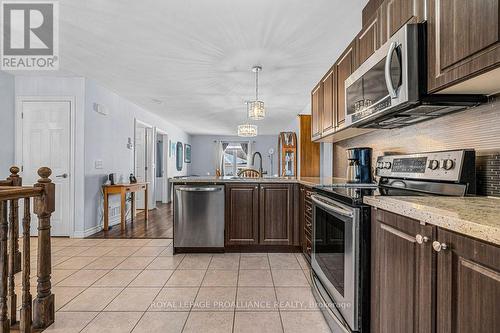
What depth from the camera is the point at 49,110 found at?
4035mm

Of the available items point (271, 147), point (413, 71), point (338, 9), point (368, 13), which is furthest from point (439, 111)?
point (271, 147)

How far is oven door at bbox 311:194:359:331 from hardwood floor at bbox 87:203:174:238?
8.09ft

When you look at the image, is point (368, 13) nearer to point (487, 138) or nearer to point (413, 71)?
point (413, 71)

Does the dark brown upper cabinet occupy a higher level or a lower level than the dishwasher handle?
higher

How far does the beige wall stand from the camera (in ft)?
4.42

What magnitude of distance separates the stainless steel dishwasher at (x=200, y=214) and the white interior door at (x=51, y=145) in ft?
6.40

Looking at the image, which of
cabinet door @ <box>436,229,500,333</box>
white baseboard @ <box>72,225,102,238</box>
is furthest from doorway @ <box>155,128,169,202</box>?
cabinet door @ <box>436,229,500,333</box>

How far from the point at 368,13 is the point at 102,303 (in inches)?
120

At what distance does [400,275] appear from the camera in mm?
1074

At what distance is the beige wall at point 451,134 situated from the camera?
1349 mm

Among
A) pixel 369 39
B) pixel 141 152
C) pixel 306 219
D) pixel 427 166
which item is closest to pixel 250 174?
pixel 306 219

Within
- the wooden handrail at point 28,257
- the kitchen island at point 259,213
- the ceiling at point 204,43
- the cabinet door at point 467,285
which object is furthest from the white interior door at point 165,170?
the cabinet door at point 467,285

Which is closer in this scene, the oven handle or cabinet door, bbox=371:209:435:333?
cabinet door, bbox=371:209:435:333

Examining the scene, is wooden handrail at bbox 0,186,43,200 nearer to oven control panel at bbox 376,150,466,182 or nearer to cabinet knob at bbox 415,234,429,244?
cabinet knob at bbox 415,234,429,244
